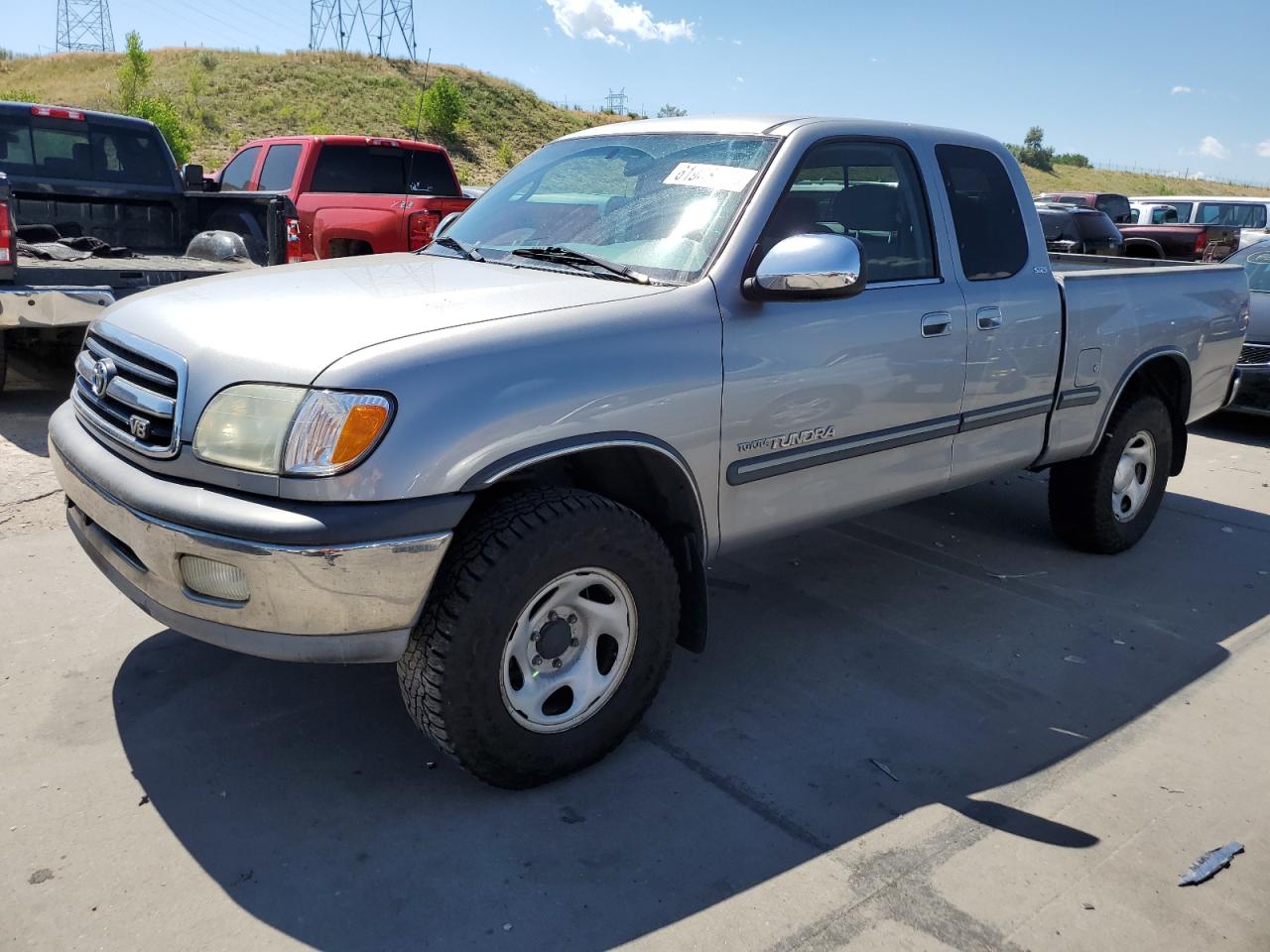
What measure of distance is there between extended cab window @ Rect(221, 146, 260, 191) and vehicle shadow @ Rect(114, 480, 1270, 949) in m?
8.56

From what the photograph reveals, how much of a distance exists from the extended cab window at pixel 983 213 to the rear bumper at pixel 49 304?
15.1 feet

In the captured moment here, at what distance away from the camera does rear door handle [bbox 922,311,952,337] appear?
377 cm

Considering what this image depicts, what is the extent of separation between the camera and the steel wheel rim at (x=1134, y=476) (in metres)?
5.12

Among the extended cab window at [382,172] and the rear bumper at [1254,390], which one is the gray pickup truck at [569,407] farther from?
the extended cab window at [382,172]

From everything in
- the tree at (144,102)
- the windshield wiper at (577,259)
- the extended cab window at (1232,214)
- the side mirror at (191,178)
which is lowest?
the windshield wiper at (577,259)

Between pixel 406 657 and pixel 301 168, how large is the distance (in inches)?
341

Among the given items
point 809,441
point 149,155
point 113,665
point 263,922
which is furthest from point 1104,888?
point 149,155

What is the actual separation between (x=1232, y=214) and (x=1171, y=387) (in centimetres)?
1432

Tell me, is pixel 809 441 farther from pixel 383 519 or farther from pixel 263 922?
pixel 263 922

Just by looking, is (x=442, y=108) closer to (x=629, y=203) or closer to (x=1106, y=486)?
(x=1106, y=486)

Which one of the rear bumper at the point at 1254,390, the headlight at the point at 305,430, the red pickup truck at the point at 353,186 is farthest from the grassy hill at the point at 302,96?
the headlight at the point at 305,430

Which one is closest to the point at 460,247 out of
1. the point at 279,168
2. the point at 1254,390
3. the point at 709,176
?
the point at 709,176

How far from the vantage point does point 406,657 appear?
2752 mm

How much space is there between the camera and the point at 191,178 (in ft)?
28.0
